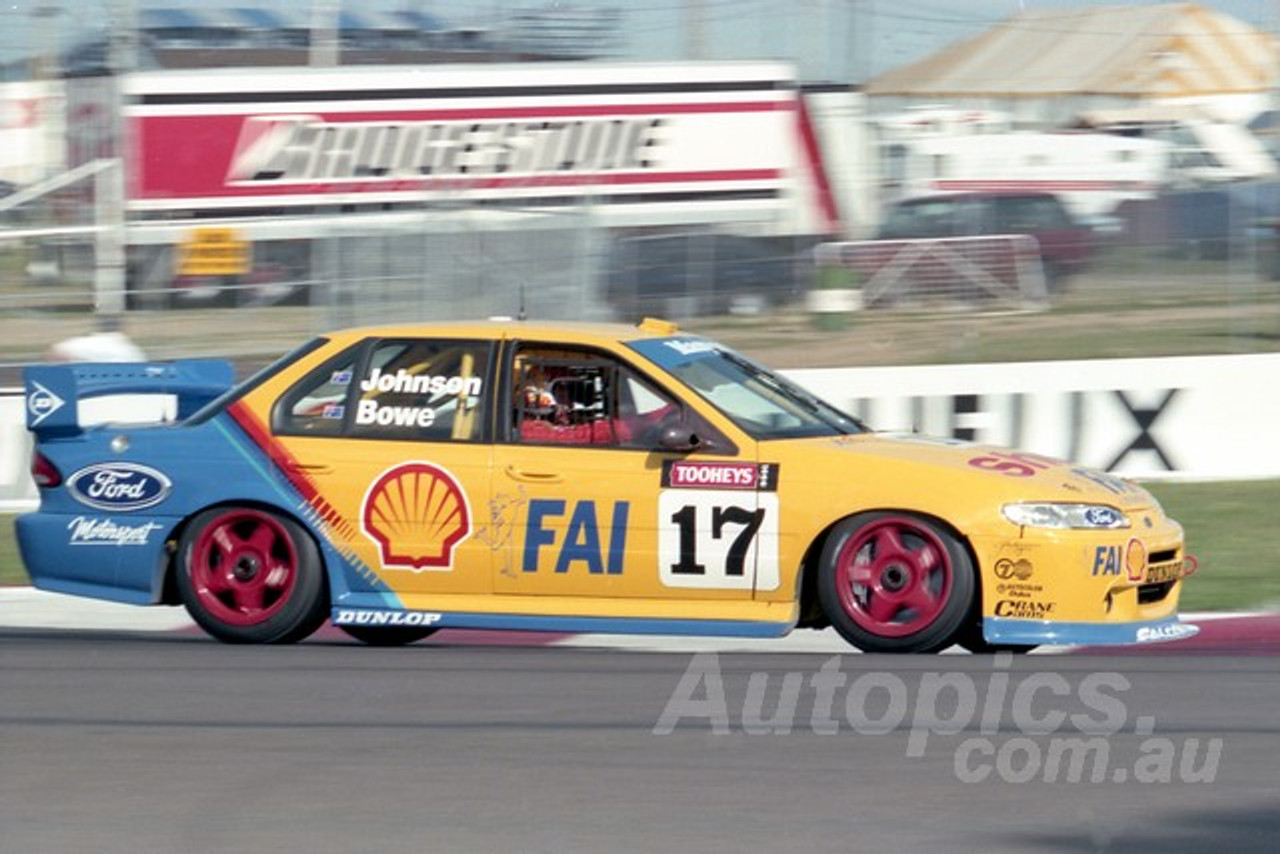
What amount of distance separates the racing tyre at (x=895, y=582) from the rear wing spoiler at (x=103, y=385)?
3.04m

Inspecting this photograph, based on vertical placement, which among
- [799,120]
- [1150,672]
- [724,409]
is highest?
[799,120]

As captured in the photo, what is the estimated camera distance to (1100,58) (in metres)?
18.8

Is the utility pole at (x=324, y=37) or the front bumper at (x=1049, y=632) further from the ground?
the utility pole at (x=324, y=37)

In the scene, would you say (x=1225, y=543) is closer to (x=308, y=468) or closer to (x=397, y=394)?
(x=397, y=394)

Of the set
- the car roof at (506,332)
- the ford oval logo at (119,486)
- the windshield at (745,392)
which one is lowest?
the ford oval logo at (119,486)

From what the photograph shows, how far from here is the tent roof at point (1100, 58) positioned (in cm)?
1778

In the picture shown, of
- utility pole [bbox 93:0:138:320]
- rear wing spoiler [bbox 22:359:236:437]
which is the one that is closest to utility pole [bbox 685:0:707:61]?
utility pole [bbox 93:0:138:320]

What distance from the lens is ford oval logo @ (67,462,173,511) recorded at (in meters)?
8.77

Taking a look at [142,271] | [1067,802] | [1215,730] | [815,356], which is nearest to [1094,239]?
[815,356]

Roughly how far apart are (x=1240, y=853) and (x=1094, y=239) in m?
12.6

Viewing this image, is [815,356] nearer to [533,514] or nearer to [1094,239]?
[1094,239]

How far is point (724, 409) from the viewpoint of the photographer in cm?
856

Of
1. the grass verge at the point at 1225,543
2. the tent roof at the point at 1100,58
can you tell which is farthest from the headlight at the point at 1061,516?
the tent roof at the point at 1100,58

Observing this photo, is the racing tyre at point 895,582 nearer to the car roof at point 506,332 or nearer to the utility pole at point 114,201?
the car roof at point 506,332
